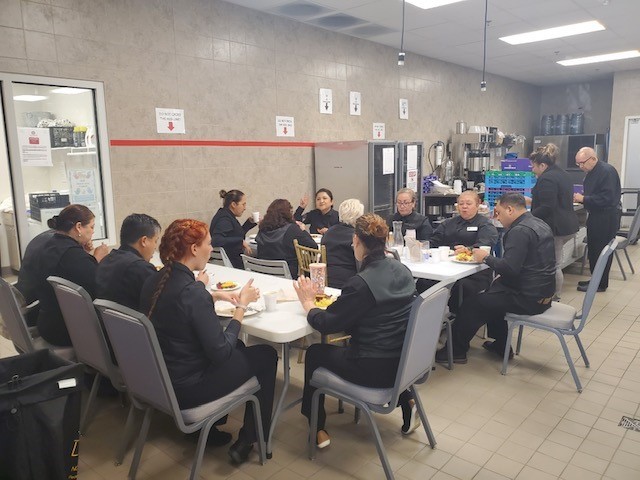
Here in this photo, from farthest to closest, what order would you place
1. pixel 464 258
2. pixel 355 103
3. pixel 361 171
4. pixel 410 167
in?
pixel 355 103 < pixel 410 167 < pixel 361 171 < pixel 464 258

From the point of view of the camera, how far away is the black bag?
6.23ft

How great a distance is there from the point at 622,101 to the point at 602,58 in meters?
2.01

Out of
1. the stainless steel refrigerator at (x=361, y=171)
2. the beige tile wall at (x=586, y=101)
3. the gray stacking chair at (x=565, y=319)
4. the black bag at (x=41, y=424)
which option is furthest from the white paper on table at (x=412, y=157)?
the beige tile wall at (x=586, y=101)

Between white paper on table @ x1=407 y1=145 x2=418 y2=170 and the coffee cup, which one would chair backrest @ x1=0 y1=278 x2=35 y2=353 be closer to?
the coffee cup

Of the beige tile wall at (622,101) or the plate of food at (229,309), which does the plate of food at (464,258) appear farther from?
the beige tile wall at (622,101)

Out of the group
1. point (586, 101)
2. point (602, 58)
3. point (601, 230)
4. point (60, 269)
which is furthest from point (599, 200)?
point (586, 101)

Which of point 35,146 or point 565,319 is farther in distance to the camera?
point 35,146

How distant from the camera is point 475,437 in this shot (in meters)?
2.74

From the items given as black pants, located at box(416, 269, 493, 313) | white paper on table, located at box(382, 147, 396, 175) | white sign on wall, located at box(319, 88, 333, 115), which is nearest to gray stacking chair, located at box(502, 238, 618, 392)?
black pants, located at box(416, 269, 493, 313)

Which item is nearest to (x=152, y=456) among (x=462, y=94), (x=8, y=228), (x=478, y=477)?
(x=478, y=477)

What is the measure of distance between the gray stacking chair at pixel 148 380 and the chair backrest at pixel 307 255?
142 cm

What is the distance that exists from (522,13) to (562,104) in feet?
23.2

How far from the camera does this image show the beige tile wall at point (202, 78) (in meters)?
4.00

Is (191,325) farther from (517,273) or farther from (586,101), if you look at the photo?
(586,101)
